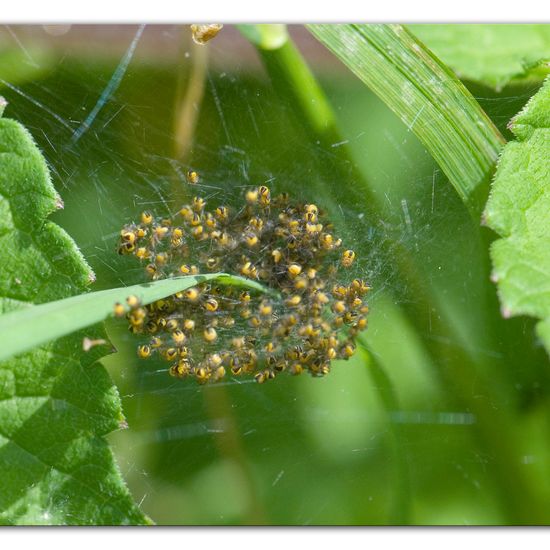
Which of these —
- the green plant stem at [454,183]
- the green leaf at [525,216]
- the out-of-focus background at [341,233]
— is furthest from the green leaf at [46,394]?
the green leaf at [525,216]

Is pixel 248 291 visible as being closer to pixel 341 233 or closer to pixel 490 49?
pixel 341 233

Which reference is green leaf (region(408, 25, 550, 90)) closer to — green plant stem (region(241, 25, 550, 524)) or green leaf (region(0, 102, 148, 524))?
green plant stem (region(241, 25, 550, 524))

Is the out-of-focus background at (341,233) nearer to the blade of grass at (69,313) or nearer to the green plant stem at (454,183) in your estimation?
the green plant stem at (454,183)

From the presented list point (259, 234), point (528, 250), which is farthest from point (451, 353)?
point (259, 234)

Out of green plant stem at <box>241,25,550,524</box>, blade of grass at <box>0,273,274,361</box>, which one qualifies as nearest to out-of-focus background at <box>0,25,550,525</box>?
green plant stem at <box>241,25,550,524</box>

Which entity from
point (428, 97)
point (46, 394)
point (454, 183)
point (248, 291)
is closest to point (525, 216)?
point (454, 183)

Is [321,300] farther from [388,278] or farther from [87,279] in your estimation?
[87,279]
